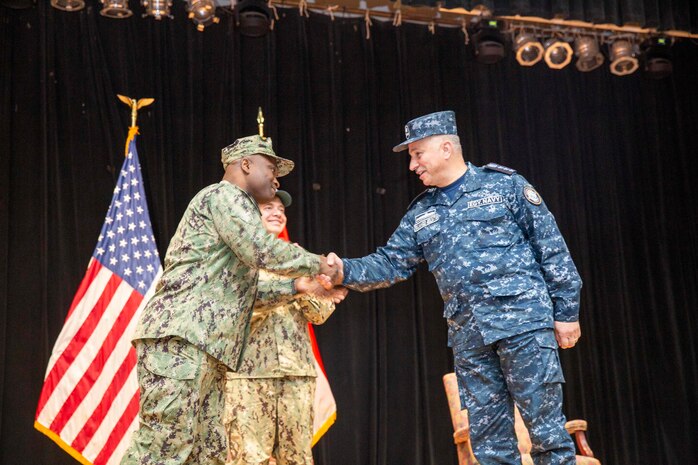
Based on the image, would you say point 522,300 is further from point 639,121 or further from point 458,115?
point 639,121

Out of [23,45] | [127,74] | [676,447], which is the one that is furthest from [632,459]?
[23,45]

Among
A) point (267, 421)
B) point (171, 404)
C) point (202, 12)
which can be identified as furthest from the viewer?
point (202, 12)

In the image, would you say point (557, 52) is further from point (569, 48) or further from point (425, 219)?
point (425, 219)

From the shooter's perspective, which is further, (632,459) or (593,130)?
(593,130)

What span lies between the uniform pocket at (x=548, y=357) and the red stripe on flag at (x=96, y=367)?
2892 millimetres

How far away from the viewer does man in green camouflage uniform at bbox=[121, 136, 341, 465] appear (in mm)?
2811

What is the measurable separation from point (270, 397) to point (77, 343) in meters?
1.71

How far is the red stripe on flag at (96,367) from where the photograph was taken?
15.5 feet

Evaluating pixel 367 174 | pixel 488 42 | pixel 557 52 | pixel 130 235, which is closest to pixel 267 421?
pixel 130 235

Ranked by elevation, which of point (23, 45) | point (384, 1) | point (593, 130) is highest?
point (384, 1)

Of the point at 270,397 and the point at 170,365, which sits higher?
the point at 170,365

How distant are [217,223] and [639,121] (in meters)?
5.44

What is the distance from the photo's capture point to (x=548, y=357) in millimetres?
3012

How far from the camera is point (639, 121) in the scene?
7227 mm
